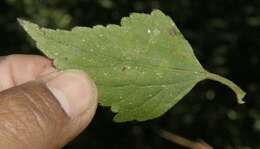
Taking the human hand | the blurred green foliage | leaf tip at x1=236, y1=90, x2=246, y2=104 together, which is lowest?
the blurred green foliage

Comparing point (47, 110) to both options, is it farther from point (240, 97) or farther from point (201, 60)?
point (201, 60)

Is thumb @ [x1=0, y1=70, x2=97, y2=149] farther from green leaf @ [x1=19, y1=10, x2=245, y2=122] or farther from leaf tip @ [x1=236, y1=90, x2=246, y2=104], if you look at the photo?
leaf tip @ [x1=236, y1=90, x2=246, y2=104]

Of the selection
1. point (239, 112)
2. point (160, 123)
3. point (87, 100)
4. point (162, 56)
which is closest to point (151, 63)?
point (162, 56)

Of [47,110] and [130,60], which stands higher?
[130,60]

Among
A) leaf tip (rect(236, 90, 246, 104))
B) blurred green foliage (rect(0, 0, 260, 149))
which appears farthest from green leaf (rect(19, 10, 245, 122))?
blurred green foliage (rect(0, 0, 260, 149))

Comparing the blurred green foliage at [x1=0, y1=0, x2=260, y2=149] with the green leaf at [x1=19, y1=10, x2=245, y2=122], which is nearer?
the green leaf at [x1=19, y1=10, x2=245, y2=122]

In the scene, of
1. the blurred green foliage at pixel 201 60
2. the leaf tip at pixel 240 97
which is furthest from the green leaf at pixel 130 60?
the blurred green foliage at pixel 201 60

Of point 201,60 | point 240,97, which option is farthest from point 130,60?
point 201,60
